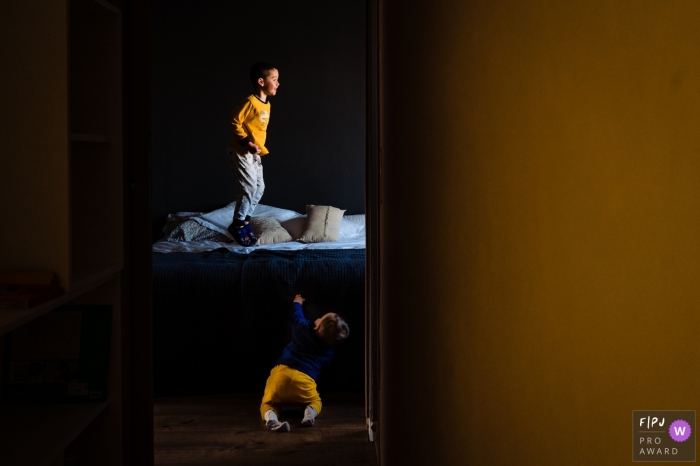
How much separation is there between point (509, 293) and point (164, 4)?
18.3ft

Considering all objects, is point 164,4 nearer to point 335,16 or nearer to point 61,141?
point 335,16

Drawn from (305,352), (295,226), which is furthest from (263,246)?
(305,352)

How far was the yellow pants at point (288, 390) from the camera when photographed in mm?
2998

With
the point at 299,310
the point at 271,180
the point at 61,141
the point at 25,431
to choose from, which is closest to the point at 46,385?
the point at 25,431

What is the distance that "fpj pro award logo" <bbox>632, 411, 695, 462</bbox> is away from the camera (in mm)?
371

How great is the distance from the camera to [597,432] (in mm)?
473

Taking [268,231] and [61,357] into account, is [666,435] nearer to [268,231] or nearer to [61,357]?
[61,357]

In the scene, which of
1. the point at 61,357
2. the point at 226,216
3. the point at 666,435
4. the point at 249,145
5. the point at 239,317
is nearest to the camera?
the point at 666,435

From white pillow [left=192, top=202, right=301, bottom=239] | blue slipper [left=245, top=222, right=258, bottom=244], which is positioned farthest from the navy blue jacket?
white pillow [left=192, top=202, right=301, bottom=239]

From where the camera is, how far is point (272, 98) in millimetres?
5715

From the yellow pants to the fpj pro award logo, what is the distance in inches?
105

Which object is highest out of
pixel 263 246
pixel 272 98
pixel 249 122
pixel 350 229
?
pixel 272 98

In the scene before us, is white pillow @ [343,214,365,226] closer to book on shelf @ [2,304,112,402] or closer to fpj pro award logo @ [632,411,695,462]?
book on shelf @ [2,304,112,402]

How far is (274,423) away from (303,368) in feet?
0.91
